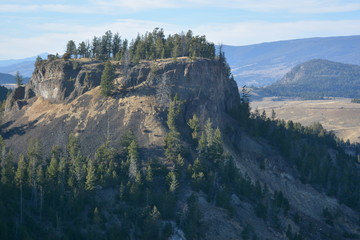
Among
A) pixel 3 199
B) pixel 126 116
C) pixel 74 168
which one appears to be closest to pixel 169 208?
pixel 74 168

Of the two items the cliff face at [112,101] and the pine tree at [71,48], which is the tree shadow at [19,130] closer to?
the cliff face at [112,101]

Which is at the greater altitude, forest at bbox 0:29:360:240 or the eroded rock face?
the eroded rock face

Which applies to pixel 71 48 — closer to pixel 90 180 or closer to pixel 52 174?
pixel 52 174

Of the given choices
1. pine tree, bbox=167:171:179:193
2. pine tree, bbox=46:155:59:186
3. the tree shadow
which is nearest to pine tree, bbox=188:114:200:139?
pine tree, bbox=167:171:179:193

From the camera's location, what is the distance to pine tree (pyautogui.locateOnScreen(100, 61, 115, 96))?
3932 inches

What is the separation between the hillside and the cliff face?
31 cm

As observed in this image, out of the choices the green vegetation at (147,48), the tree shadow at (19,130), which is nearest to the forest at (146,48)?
the green vegetation at (147,48)

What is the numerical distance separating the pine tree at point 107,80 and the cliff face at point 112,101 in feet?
6.71

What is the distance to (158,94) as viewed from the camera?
98875mm

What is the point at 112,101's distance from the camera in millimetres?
100375

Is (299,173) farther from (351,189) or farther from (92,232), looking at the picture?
(92,232)

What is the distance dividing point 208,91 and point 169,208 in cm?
4404

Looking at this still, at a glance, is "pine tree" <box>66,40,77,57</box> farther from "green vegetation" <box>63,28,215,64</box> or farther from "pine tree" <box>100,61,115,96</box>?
"pine tree" <box>100,61,115,96</box>

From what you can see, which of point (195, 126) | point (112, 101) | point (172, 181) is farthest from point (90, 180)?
point (112, 101)
